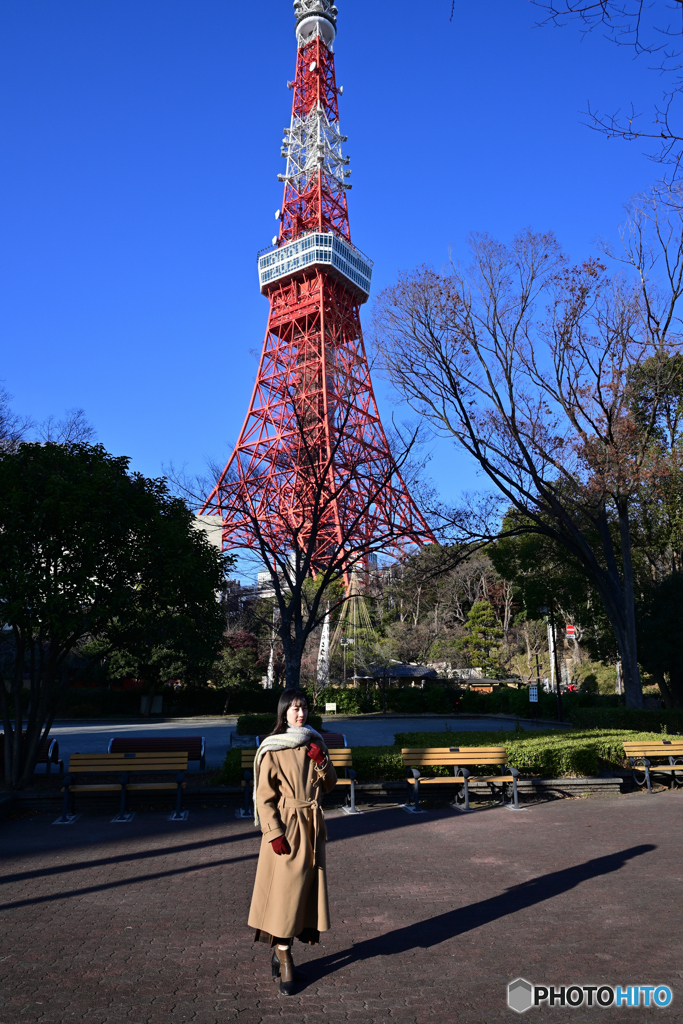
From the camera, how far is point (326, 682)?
34.8 meters

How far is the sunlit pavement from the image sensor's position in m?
17.8

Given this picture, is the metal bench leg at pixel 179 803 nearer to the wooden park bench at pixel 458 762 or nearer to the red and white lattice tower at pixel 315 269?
the wooden park bench at pixel 458 762

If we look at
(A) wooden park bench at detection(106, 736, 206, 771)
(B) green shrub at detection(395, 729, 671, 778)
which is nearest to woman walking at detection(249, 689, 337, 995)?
(B) green shrub at detection(395, 729, 671, 778)

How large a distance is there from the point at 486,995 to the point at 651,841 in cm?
447

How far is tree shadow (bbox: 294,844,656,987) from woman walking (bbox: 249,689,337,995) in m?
0.31

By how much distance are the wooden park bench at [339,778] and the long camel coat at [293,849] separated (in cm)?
483

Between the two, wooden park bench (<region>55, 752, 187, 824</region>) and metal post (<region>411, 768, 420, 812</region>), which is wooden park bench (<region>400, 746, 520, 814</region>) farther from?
wooden park bench (<region>55, 752, 187, 824</region>)

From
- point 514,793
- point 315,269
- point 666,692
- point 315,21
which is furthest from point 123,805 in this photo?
point 315,21

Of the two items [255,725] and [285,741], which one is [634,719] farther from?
[285,741]

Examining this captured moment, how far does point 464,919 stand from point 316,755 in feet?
6.33

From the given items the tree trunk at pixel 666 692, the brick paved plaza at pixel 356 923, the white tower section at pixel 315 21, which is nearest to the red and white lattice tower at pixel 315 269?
the white tower section at pixel 315 21

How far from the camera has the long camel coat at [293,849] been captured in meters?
3.90

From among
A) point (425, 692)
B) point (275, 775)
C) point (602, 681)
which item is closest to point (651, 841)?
point (275, 775)

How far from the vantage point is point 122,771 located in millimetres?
8984
